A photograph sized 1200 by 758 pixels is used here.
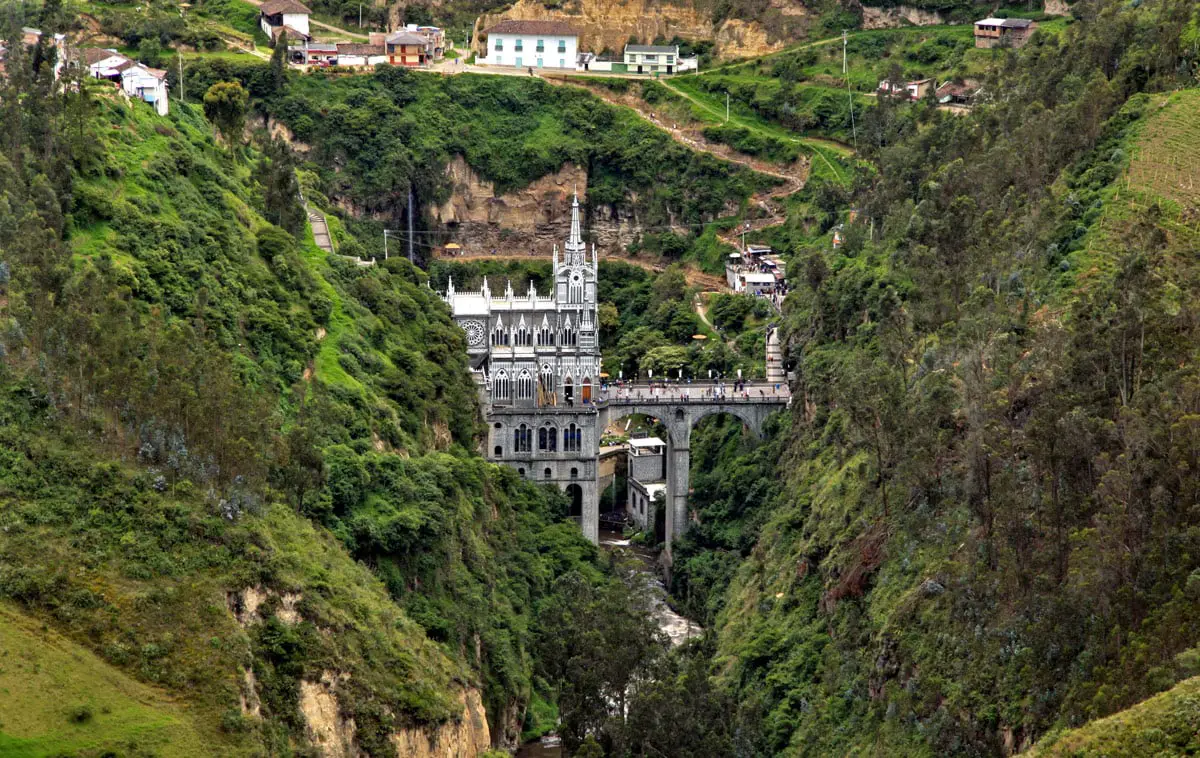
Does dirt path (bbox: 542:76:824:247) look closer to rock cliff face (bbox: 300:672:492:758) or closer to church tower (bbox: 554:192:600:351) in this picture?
church tower (bbox: 554:192:600:351)

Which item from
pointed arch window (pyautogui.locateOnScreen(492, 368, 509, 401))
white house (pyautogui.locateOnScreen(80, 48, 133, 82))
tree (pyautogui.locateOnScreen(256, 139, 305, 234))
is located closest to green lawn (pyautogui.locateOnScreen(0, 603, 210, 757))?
white house (pyautogui.locateOnScreen(80, 48, 133, 82))

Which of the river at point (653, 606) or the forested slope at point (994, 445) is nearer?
the forested slope at point (994, 445)

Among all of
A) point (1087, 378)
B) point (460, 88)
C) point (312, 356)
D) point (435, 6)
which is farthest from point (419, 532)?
point (435, 6)

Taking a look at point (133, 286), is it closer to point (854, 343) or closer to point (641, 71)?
point (854, 343)

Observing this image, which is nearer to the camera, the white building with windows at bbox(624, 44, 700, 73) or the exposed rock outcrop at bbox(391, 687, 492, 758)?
the exposed rock outcrop at bbox(391, 687, 492, 758)

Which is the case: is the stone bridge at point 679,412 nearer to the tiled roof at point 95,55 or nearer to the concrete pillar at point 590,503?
the concrete pillar at point 590,503

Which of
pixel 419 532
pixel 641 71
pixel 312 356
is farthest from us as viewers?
pixel 641 71

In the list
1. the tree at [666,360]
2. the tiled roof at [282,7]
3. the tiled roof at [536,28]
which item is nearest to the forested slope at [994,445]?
the tree at [666,360]
